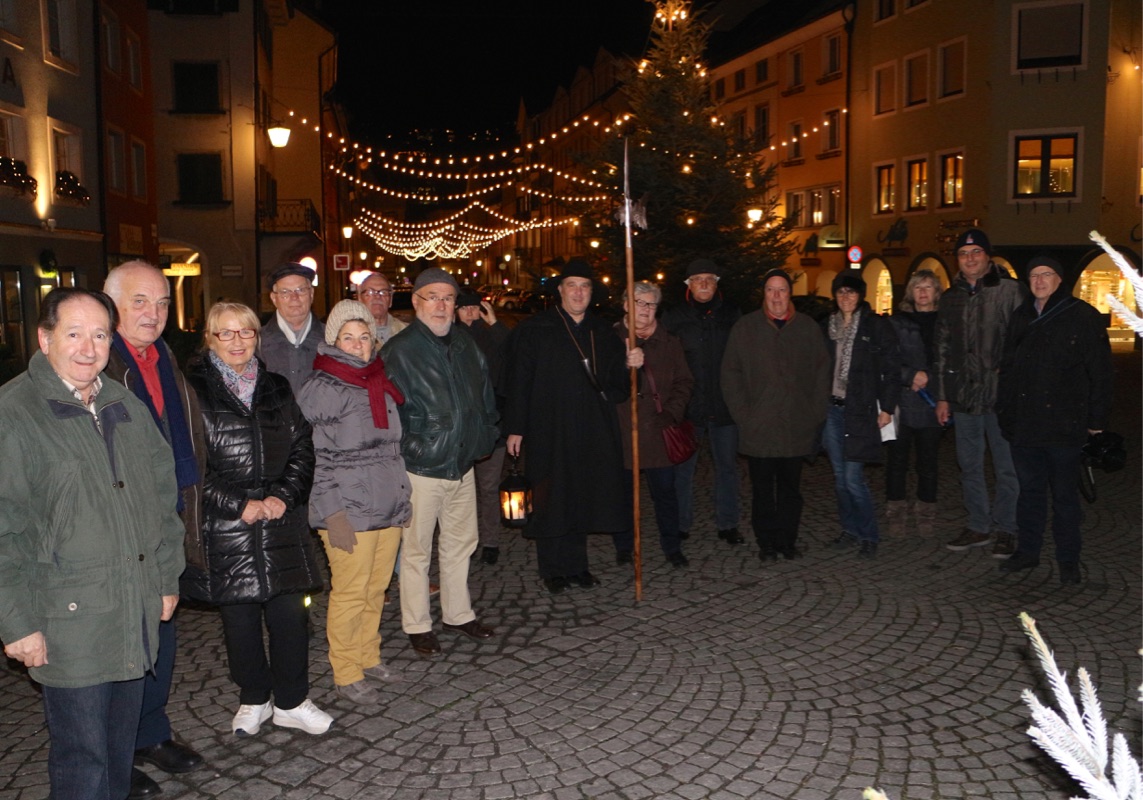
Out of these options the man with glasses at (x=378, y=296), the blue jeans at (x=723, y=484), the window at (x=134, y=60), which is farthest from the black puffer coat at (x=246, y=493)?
the window at (x=134, y=60)

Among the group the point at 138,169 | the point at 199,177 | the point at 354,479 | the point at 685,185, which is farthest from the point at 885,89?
the point at 354,479

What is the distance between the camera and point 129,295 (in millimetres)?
4172

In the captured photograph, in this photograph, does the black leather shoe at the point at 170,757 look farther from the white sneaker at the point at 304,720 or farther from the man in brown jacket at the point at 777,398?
the man in brown jacket at the point at 777,398

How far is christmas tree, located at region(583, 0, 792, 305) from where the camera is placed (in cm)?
1391

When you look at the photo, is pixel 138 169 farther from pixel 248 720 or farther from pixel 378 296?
pixel 248 720

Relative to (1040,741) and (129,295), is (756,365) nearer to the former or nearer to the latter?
(129,295)

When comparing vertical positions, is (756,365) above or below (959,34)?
below

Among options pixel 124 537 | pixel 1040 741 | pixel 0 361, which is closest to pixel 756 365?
pixel 124 537

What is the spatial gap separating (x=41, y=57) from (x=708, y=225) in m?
13.5

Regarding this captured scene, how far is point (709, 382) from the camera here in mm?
7945

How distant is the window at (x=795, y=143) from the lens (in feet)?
120

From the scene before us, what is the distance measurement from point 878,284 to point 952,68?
731 cm

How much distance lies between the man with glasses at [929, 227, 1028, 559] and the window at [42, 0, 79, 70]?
60.1 ft

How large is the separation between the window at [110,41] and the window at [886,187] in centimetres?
2272
